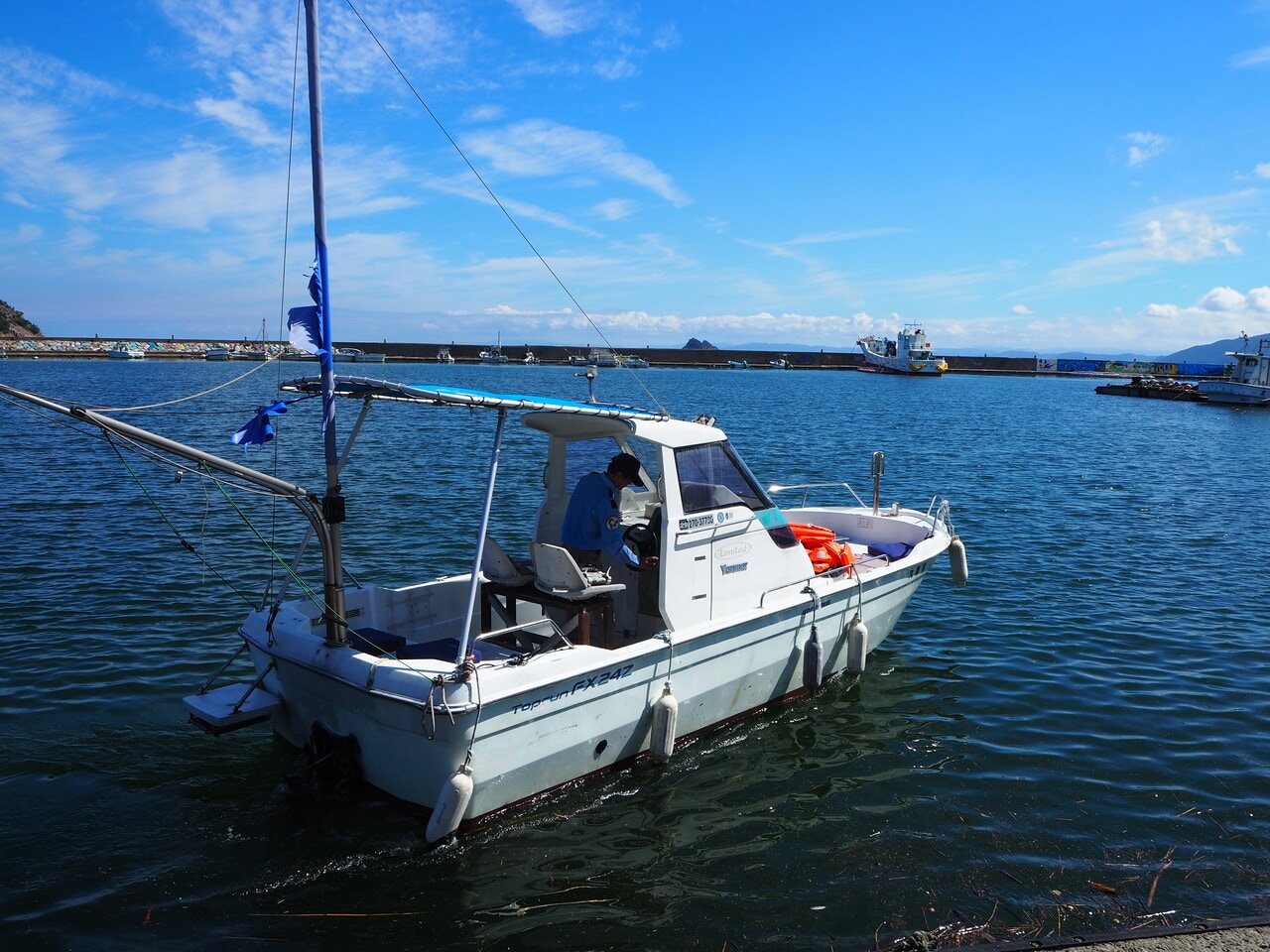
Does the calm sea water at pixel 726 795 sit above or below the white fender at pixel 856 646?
below

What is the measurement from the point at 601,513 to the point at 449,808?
2929mm

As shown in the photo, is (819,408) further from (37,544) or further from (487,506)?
(487,506)

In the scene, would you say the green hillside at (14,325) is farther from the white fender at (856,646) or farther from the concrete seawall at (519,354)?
the white fender at (856,646)

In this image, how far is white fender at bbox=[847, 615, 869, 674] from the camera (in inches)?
374

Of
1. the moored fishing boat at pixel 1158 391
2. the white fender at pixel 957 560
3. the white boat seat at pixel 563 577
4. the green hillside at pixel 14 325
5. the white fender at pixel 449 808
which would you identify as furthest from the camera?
the green hillside at pixel 14 325

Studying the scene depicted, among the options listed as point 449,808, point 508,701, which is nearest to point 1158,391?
point 508,701

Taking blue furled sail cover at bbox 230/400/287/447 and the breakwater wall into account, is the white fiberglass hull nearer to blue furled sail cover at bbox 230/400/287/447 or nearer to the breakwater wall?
blue furled sail cover at bbox 230/400/287/447

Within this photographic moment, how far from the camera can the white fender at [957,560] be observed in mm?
11320

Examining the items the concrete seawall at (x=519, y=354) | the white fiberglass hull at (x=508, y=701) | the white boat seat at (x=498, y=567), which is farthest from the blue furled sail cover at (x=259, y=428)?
the concrete seawall at (x=519, y=354)

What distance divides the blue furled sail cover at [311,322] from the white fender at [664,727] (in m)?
3.91

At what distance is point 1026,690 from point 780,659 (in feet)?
10.7

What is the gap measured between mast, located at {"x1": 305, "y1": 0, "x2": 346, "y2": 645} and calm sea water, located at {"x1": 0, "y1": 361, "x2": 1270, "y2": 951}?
85cm

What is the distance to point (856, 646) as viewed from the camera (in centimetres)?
953

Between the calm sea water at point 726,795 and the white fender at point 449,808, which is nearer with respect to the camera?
the calm sea water at point 726,795
